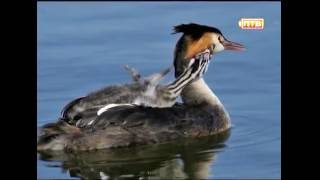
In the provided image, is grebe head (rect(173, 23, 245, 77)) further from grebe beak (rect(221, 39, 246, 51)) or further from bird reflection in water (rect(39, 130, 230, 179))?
bird reflection in water (rect(39, 130, 230, 179))

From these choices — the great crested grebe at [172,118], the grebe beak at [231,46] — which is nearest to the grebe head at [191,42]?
the great crested grebe at [172,118]

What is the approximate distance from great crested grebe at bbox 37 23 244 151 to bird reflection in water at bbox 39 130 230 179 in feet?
0.29

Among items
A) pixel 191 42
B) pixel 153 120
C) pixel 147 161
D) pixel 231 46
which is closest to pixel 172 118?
pixel 153 120

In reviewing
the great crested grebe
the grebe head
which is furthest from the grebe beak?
the grebe head

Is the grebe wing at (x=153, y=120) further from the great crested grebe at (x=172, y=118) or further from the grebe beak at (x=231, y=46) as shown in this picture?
the grebe beak at (x=231, y=46)

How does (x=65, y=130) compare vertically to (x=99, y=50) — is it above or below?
below

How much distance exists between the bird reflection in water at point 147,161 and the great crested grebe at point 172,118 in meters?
0.09

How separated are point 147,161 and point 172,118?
742 mm

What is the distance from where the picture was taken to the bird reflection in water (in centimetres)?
973

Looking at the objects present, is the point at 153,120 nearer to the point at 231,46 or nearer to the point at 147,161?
the point at 147,161
